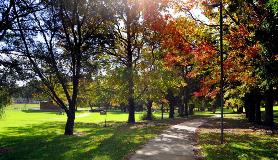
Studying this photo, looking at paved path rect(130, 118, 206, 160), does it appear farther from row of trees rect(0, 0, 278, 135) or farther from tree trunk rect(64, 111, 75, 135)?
tree trunk rect(64, 111, 75, 135)

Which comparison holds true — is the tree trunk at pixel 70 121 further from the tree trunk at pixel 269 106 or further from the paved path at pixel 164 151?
the tree trunk at pixel 269 106

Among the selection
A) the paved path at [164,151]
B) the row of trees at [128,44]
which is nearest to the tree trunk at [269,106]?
the row of trees at [128,44]

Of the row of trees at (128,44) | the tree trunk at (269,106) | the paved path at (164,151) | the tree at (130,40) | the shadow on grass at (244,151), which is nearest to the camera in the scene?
the paved path at (164,151)

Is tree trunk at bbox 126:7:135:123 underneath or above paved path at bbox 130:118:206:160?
above

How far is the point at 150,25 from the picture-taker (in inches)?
1352

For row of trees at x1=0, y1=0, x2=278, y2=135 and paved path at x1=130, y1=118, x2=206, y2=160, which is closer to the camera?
paved path at x1=130, y1=118, x2=206, y2=160

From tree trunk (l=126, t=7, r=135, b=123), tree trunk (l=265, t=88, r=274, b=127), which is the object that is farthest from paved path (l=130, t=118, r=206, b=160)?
tree trunk (l=126, t=7, r=135, b=123)

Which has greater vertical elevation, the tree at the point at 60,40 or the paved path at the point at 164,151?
the tree at the point at 60,40

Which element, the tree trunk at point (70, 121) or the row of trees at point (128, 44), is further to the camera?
the tree trunk at point (70, 121)

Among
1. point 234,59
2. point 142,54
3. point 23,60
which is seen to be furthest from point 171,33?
point 142,54

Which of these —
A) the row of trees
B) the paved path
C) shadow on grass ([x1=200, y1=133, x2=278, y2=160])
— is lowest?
shadow on grass ([x1=200, y1=133, x2=278, y2=160])

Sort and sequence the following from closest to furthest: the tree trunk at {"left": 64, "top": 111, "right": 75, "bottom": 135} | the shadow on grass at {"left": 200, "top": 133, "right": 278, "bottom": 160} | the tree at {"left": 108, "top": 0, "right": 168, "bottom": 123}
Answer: the shadow on grass at {"left": 200, "top": 133, "right": 278, "bottom": 160} → the tree trunk at {"left": 64, "top": 111, "right": 75, "bottom": 135} → the tree at {"left": 108, "top": 0, "right": 168, "bottom": 123}

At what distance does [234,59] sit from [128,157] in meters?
11.7

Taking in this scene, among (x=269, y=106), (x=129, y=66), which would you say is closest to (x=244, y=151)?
(x=269, y=106)
